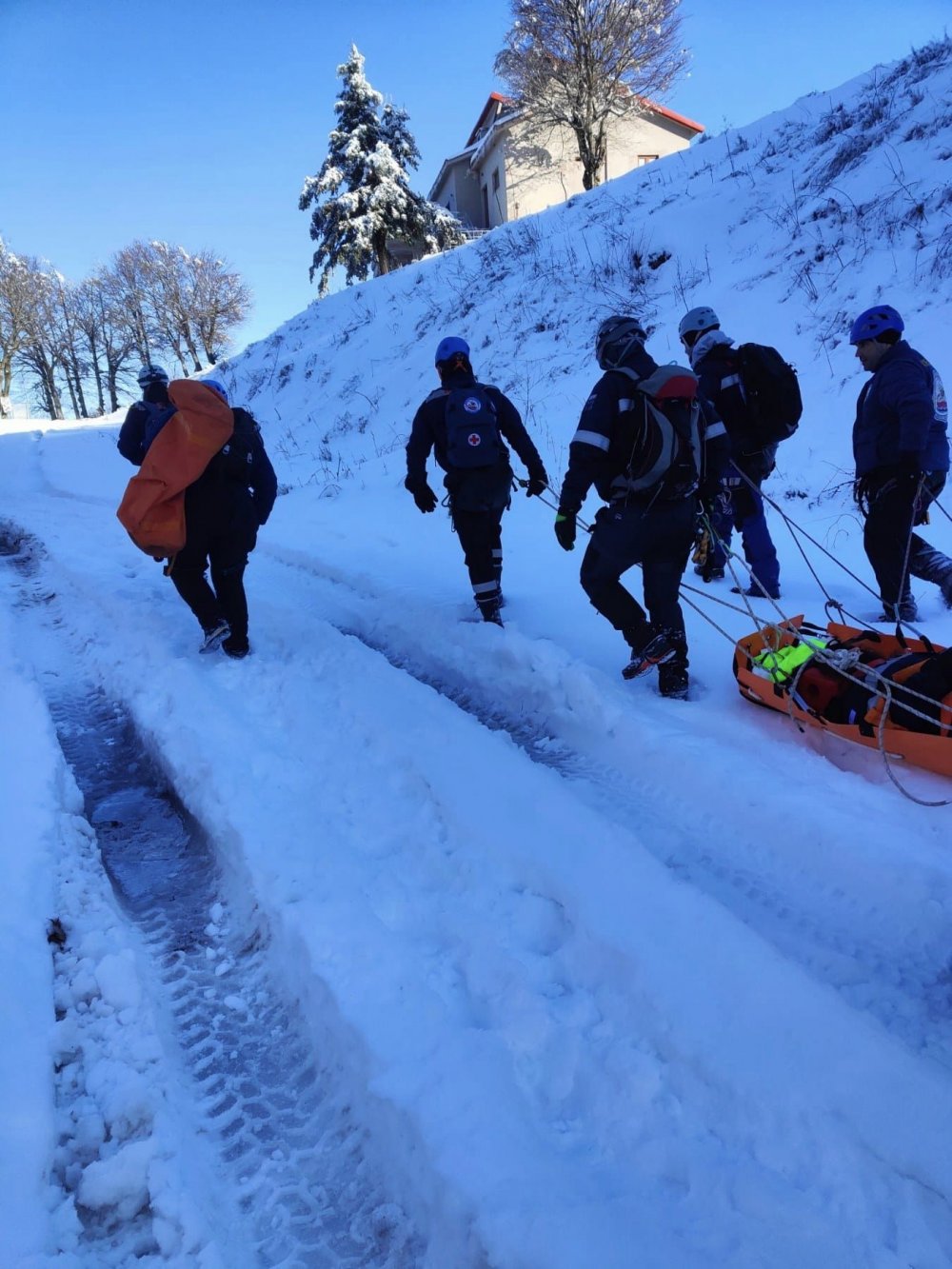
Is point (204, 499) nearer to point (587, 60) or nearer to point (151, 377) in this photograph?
point (151, 377)

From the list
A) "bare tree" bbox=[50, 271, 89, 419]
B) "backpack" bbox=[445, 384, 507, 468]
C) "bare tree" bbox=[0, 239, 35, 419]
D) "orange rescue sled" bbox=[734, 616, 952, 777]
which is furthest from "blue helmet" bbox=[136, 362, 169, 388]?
"bare tree" bbox=[50, 271, 89, 419]

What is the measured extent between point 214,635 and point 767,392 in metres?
4.06

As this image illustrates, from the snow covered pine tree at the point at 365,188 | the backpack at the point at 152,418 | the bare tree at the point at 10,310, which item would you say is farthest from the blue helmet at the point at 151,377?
the bare tree at the point at 10,310

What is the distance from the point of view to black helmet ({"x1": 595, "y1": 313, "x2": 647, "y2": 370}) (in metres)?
3.49

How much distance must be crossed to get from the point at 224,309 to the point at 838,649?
4735 centimetres

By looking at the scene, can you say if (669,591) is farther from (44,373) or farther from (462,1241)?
(44,373)

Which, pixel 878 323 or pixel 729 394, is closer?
pixel 878 323

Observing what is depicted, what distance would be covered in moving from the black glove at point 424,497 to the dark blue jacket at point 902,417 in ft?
9.11

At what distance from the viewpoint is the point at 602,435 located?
135 inches

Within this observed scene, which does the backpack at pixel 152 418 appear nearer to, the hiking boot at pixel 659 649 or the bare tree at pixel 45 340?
the hiking boot at pixel 659 649

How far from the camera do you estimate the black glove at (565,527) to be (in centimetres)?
370

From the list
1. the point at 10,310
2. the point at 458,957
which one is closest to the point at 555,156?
the point at 10,310

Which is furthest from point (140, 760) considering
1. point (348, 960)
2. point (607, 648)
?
point (607, 648)

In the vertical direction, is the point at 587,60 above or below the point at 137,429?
above
